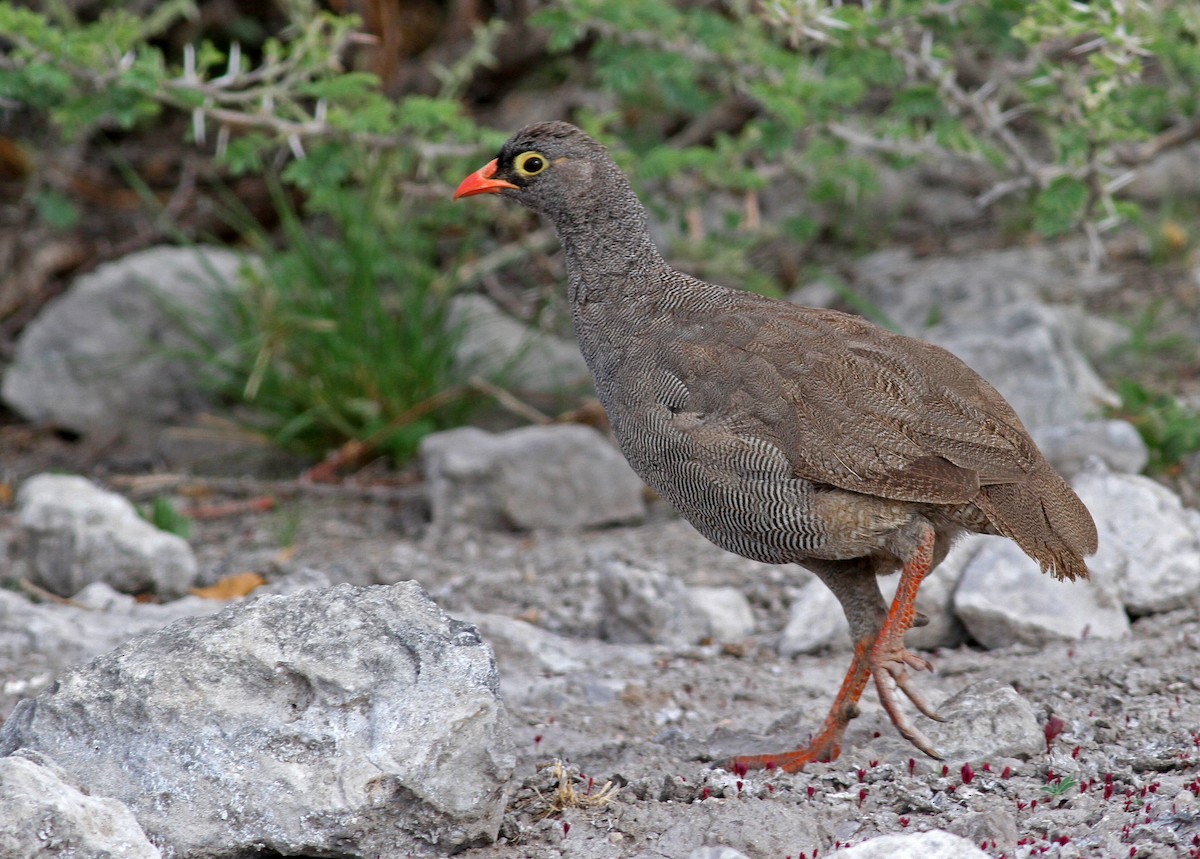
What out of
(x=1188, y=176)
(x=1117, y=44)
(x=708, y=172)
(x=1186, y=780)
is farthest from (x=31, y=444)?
(x=1188, y=176)

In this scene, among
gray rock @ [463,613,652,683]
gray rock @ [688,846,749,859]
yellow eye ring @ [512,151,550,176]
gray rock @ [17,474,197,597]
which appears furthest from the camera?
gray rock @ [17,474,197,597]

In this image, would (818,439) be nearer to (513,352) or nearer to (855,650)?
(855,650)

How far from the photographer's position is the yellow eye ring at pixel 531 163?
5016 mm

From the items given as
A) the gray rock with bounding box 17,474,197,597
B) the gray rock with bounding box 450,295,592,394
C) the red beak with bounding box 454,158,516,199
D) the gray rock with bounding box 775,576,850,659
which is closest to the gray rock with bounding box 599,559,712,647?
the gray rock with bounding box 775,576,850,659

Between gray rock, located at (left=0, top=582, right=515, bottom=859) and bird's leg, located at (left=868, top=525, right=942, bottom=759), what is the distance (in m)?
1.28

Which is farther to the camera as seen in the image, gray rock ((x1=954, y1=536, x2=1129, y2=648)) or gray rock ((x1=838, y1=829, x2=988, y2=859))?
gray rock ((x1=954, y1=536, x2=1129, y2=648))

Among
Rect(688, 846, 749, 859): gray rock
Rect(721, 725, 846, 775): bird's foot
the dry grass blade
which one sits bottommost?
Rect(721, 725, 846, 775): bird's foot

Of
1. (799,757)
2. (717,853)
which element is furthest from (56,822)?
(799,757)

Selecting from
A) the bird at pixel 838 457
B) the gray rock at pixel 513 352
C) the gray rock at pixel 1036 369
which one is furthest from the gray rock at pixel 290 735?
the gray rock at pixel 513 352

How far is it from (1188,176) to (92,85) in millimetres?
7231

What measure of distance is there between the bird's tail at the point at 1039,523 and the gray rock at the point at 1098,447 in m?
2.05

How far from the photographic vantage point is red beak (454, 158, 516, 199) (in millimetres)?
5102

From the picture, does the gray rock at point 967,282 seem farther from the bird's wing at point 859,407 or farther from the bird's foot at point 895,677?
the bird's foot at point 895,677

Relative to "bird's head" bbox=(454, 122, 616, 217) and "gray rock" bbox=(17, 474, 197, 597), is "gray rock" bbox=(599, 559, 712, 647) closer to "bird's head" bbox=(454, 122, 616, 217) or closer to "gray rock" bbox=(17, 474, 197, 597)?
"bird's head" bbox=(454, 122, 616, 217)
